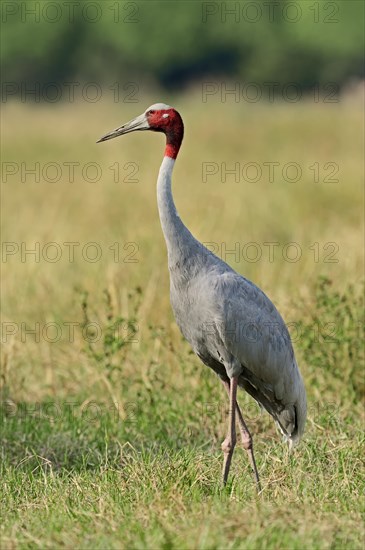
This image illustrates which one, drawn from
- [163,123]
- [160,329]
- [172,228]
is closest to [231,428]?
A: [172,228]

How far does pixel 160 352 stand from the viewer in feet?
24.7

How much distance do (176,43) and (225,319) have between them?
46.0 metres

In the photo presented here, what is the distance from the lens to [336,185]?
38.0ft

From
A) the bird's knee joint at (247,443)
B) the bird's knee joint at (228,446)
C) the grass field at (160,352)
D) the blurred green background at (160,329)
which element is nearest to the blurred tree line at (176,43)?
the blurred green background at (160,329)

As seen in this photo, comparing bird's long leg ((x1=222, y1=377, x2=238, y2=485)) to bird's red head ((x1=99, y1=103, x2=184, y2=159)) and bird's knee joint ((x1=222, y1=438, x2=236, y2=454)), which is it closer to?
bird's knee joint ((x1=222, y1=438, x2=236, y2=454))

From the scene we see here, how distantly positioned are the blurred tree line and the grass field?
3175 centimetres

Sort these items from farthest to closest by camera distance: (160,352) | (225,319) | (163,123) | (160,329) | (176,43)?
(176,43), (160,352), (160,329), (163,123), (225,319)

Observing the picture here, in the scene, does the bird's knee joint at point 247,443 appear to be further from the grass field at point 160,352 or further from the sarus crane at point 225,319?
the grass field at point 160,352

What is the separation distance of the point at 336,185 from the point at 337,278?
3428 mm

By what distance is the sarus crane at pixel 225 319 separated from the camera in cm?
513

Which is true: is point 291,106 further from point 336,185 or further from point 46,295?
point 46,295

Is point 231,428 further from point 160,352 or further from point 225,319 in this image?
point 160,352

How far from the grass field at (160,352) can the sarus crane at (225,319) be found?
259 millimetres

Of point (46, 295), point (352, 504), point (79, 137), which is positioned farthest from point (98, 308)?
point (79, 137)
